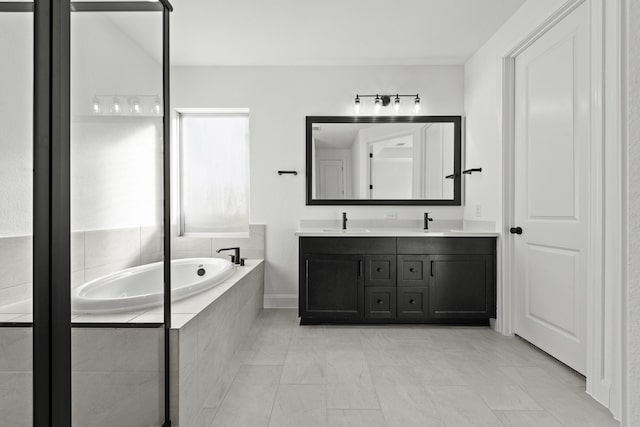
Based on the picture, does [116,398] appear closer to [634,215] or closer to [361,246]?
[634,215]

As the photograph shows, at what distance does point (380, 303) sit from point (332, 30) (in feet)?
7.34

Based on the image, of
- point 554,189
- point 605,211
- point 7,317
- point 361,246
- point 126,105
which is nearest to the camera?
point 7,317

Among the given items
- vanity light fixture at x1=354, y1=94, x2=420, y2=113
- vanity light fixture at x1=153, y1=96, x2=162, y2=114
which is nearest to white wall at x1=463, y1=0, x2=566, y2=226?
vanity light fixture at x1=354, y1=94, x2=420, y2=113

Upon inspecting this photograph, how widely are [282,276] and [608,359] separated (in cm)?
260

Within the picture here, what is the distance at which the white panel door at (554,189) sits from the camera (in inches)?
82.5

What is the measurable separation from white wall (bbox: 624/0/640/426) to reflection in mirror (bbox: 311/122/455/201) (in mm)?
3080

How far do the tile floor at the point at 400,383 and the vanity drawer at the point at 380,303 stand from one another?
180mm

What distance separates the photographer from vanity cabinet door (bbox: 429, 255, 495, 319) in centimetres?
302

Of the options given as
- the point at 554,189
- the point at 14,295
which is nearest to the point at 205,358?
the point at 14,295

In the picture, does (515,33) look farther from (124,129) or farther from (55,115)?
(55,115)

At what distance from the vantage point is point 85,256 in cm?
106

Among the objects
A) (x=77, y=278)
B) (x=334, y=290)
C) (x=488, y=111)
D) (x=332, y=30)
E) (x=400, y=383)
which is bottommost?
(x=400, y=383)

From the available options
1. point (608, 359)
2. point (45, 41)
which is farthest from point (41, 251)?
point (608, 359)

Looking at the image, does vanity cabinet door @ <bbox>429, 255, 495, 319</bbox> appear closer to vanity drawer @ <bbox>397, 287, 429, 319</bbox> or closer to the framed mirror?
vanity drawer @ <bbox>397, 287, 429, 319</bbox>
